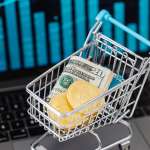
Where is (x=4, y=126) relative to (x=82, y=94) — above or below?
below

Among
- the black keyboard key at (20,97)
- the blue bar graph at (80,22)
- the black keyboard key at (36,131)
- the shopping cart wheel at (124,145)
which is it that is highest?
the blue bar graph at (80,22)

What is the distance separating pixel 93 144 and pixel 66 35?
0.62 m

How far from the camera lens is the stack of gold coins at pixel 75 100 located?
3.84ft

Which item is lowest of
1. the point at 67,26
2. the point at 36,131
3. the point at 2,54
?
the point at 36,131

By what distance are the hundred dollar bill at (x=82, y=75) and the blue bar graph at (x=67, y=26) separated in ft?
1.62

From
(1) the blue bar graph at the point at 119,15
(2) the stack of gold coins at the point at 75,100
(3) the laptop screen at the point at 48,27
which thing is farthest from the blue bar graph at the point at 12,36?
(2) the stack of gold coins at the point at 75,100

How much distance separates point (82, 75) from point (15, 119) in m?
0.46

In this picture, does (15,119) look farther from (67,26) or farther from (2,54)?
(67,26)

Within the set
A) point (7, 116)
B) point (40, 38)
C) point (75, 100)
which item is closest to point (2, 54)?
point (40, 38)

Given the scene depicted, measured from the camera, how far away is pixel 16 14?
5.63ft

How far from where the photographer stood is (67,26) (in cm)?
179

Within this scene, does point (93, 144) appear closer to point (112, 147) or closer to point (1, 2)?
point (112, 147)

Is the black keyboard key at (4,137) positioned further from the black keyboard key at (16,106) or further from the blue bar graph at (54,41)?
the blue bar graph at (54,41)

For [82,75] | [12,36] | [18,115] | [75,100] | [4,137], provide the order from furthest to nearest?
[12,36] < [18,115] < [4,137] < [82,75] < [75,100]
